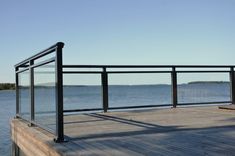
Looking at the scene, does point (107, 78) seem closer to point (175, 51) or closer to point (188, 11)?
point (188, 11)

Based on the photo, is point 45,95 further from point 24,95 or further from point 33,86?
point 24,95

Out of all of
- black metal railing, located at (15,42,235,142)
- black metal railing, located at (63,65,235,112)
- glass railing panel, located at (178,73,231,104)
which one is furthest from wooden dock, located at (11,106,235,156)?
glass railing panel, located at (178,73,231,104)

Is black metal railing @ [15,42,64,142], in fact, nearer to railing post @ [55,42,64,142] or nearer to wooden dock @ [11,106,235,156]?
railing post @ [55,42,64,142]

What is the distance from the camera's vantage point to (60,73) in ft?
15.3

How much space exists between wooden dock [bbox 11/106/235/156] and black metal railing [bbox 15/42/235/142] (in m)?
0.25

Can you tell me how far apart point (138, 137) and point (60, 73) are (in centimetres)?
119

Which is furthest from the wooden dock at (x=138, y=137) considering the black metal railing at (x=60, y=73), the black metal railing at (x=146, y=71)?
the black metal railing at (x=146, y=71)

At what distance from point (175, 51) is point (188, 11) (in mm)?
18813

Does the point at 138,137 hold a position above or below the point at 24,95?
below

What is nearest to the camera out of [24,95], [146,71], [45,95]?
[45,95]

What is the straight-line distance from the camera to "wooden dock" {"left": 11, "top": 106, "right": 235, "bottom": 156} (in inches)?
164

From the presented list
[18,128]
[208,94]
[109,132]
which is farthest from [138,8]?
[109,132]

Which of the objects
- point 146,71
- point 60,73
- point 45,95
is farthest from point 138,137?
point 146,71

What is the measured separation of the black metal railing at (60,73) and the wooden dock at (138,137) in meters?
0.25
